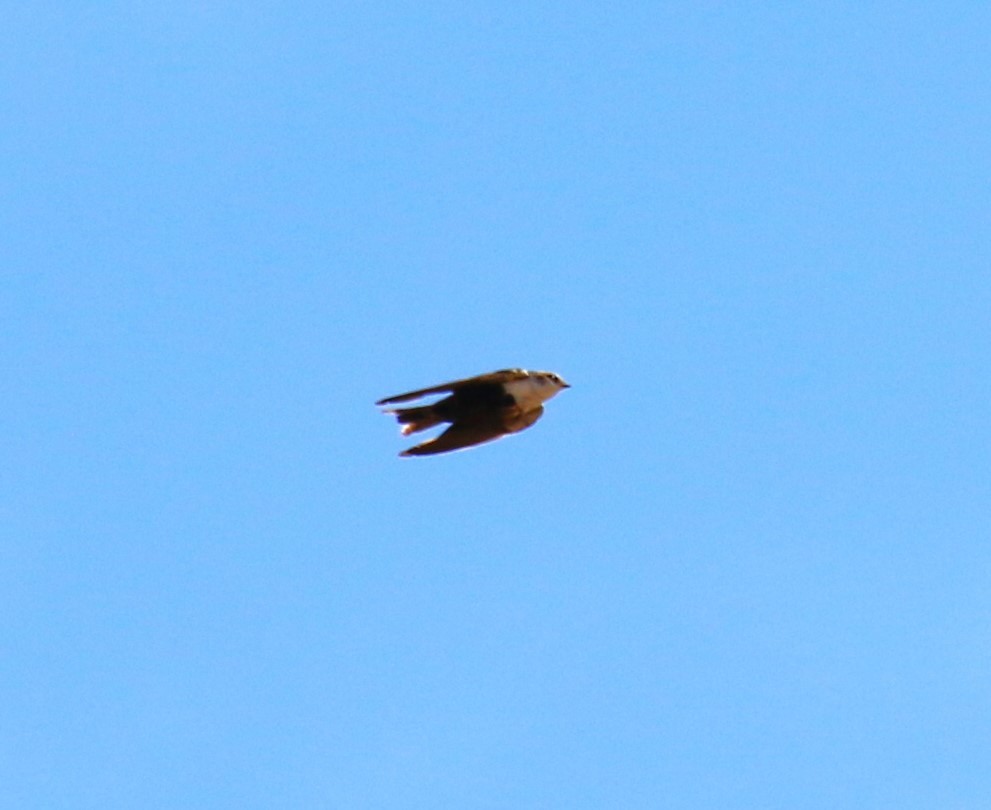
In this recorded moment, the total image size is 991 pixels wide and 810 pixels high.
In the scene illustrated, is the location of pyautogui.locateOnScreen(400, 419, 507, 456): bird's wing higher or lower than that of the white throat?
lower

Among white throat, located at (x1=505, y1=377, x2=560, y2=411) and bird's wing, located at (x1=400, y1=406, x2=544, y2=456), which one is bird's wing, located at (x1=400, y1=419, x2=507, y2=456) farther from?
white throat, located at (x1=505, y1=377, x2=560, y2=411)

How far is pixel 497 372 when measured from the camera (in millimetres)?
34125

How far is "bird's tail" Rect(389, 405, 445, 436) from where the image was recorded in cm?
3441

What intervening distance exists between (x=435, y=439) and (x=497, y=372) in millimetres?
1585

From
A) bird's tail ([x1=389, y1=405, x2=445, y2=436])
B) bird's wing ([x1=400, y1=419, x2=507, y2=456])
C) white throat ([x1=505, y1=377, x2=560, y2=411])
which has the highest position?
white throat ([x1=505, y1=377, x2=560, y2=411])

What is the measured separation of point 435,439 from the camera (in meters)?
34.7

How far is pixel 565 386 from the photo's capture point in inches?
1371

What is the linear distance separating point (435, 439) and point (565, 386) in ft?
7.47

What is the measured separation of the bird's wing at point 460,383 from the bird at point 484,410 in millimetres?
16

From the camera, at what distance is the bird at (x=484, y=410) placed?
112 feet

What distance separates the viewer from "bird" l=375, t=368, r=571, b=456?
34.1 metres

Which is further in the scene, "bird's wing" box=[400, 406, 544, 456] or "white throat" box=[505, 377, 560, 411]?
"bird's wing" box=[400, 406, 544, 456]

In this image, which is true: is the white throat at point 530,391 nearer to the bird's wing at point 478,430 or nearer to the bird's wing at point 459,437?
the bird's wing at point 478,430

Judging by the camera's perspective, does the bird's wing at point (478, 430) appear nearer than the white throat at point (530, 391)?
No
